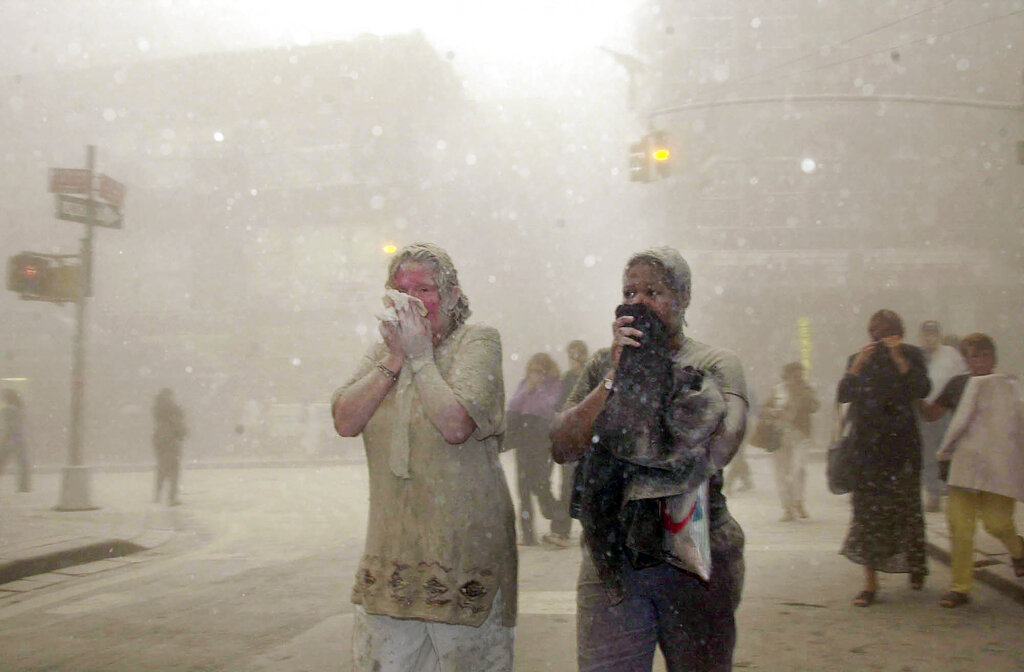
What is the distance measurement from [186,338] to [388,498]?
3170 centimetres

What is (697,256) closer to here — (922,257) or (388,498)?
(922,257)

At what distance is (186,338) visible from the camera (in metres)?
32.2

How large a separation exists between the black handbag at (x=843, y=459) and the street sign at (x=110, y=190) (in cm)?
1020

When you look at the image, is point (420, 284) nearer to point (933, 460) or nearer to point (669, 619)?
point (669, 619)

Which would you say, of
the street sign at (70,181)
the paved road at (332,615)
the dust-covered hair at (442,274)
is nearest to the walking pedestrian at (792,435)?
the paved road at (332,615)

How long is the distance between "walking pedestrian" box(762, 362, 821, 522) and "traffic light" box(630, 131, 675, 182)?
16.2 ft

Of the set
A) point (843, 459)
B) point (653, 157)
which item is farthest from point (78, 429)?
point (843, 459)

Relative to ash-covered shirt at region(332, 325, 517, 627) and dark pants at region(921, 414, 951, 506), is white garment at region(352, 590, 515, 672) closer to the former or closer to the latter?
ash-covered shirt at region(332, 325, 517, 627)

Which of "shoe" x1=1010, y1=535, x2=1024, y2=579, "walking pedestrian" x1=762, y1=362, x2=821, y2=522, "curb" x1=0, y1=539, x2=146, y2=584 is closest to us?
"shoe" x1=1010, y1=535, x2=1024, y2=579

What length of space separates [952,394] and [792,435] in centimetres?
424

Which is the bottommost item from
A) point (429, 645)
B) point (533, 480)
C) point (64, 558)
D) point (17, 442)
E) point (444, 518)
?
point (64, 558)

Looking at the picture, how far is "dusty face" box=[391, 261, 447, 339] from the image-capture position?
2654 mm

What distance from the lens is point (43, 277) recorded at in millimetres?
12047

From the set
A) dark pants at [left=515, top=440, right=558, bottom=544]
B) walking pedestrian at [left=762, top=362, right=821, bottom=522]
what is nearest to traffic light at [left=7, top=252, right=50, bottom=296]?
dark pants at [left=515, top=440, right=558, bottom=544]
